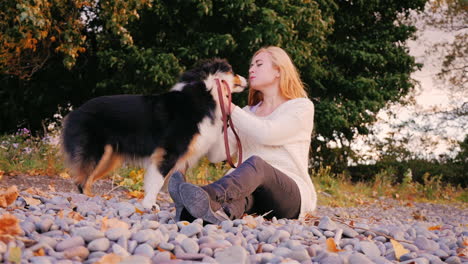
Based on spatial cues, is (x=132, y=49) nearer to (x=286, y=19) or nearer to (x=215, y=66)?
(x=286, y=19)

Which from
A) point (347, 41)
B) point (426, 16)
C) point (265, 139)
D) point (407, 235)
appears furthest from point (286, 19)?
point (426, 16)

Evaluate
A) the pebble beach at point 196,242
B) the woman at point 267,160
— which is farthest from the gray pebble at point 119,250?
the woman at point 267,160

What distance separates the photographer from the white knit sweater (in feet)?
10.5

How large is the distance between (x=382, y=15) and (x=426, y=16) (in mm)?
3261

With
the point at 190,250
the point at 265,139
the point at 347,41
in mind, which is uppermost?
the point at 347,41

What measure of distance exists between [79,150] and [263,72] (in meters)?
2.03

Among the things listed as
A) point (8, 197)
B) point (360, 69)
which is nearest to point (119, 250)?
point (8, 197)

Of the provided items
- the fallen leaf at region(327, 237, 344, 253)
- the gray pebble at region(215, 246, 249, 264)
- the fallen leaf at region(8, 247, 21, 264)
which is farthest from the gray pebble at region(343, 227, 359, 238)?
the fallen leaf at region(8, 247, 21, 264)

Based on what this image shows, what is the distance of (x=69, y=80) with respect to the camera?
11.1 metres

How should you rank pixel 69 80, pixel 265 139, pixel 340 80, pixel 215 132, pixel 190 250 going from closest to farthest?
pixel 190 250
pixel 265 139
pixel 215 132
pixel 69 80
pixel 340 80

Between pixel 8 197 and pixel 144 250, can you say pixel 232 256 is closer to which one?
pixel 144 250

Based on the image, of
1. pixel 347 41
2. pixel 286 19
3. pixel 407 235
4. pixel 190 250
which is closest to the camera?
pixel 190 250

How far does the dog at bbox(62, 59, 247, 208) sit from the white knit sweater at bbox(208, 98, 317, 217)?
106cm

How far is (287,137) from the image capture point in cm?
329
